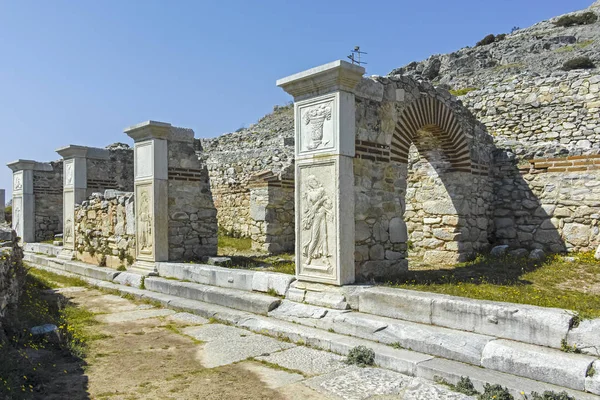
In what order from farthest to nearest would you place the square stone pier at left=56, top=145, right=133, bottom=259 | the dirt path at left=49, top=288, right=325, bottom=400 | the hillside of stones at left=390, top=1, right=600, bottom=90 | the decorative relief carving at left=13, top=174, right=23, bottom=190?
the hillside of stones at left=390, top=1, right=600, bottom=90
the decorative relief carving at left=13, top=174, right=23, bottom=190
the square stone pier at left=56, top=145, right=133, bottom=259
the dirt path at left=49, top=288, right=325, bottom=400

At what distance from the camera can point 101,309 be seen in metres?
6.39

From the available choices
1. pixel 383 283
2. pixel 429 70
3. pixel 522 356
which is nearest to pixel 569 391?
pixel 522 356

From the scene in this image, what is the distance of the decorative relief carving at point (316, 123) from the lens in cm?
514

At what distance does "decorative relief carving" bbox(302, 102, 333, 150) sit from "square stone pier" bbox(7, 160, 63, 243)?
38.5 ft

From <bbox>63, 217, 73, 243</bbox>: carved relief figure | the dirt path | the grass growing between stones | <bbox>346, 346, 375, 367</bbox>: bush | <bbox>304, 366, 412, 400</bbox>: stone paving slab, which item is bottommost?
the dirt path

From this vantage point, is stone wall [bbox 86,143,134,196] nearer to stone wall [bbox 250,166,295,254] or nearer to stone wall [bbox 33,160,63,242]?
stone wall [bbox 33,160,63,242]

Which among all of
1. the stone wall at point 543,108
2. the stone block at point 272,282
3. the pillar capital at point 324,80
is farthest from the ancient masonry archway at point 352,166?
the stone wall at point 543,108

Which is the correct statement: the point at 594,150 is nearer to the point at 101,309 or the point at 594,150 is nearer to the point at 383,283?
the point at 383,283

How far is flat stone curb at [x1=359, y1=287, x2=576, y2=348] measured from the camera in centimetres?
349

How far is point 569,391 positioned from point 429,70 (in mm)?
33036

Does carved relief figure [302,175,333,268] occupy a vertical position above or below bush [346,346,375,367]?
above

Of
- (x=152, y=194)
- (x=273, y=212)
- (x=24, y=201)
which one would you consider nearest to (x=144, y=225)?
(x=152, y=194)

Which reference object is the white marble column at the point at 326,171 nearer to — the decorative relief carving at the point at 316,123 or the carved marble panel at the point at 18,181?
the decorative relief carving at the point at 316,123

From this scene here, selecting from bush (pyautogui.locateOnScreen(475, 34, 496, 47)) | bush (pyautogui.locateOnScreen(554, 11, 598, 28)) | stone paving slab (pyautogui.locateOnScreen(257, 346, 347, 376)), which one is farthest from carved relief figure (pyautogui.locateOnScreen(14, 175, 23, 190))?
bush (pyautogui.locateOnScreen(554, 11, 598, 28))
